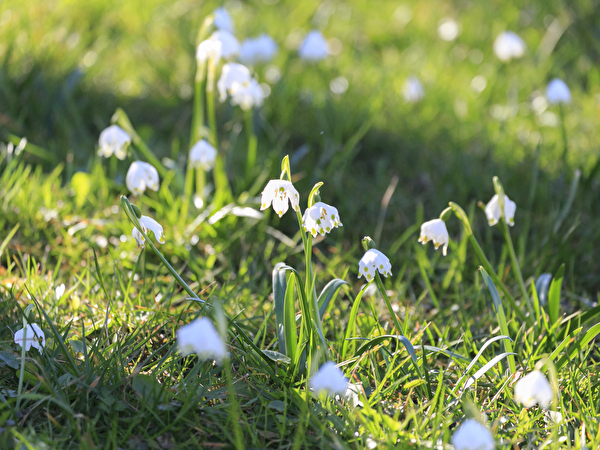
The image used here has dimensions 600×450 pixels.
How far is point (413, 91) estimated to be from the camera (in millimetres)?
3502

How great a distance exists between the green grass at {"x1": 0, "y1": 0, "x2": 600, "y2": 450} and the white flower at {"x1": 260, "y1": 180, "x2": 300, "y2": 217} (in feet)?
1.03

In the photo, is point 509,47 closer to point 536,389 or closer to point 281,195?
point 281,195

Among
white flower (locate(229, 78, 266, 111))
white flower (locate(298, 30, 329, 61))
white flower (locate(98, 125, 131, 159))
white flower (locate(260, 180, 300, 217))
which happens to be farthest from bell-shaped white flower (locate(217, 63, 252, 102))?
white flower (locate(298, 30, 329, 61))

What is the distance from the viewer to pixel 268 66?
377cm

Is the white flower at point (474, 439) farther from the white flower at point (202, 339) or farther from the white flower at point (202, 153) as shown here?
the white flower at point (202, 153)

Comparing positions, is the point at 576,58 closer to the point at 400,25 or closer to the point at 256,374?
the point at 400,25

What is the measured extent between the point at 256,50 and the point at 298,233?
5.11 feet

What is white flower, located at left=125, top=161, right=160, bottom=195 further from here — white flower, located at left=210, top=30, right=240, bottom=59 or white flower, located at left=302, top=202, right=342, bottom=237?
white flower, located at left=302, top=202, right=342, bottom=237

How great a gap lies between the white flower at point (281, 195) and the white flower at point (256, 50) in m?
2.26

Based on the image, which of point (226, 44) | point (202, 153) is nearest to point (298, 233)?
point (202, 153)

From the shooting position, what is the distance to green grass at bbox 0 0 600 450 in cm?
141

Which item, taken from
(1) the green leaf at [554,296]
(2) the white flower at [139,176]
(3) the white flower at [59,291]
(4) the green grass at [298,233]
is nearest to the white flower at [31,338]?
(4) the green grass at [298,233]

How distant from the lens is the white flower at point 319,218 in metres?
1.33

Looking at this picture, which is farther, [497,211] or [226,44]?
[226,44]
